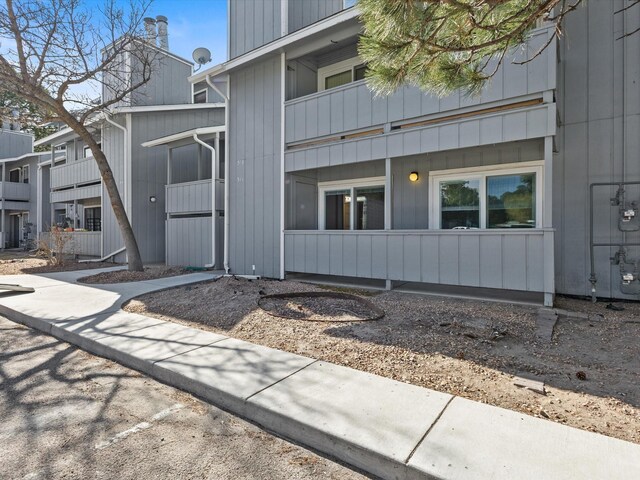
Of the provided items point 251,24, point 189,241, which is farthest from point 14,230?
point 251,24

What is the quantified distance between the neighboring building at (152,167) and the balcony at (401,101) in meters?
4.10

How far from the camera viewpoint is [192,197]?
417 inches

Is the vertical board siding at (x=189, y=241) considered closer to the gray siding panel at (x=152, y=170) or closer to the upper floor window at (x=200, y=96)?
the gray siding panel at (x=152, y=170)

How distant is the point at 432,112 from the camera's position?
6.45 metres

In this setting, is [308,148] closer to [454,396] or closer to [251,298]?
[251,298]

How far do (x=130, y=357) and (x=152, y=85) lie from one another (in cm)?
1268

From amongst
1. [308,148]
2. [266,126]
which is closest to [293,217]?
[308,148]

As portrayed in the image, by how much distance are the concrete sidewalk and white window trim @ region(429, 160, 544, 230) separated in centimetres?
455

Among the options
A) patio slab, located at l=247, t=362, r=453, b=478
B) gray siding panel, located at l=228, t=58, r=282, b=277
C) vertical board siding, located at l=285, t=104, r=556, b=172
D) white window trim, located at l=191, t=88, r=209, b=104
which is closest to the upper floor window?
white window trim, located at l=191, t=88, r=209, b=104

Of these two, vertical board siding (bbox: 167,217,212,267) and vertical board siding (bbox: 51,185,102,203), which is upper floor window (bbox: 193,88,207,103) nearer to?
vertical board siding (bbox: 51,185,102,203)

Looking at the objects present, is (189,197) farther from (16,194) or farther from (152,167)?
(16,194)

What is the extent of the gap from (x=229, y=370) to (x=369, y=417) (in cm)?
142

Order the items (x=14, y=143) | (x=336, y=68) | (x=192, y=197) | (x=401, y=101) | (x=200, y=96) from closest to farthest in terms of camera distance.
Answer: (x=401, y=101), (x=336, y=68), (x=192, y=197), (x=200, y=96), (x=14, y=143)

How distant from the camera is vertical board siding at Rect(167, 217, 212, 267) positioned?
10.3 metres
